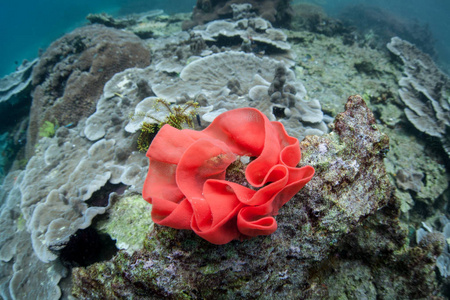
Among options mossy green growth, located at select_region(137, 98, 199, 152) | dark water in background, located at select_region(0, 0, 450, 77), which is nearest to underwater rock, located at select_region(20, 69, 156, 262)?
mossy green growth, located at select_region(137, 98, 199, 152)

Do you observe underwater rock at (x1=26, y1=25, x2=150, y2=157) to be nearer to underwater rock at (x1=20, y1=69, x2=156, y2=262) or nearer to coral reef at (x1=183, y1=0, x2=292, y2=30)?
underwater rock at (x1=20, y1=69, x2=156, y2=262)

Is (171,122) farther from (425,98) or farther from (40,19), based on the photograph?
(40,19)

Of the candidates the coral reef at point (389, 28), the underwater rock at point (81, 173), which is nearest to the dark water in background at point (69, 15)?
the coral reef at point (389, 28)

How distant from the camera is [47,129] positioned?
195 inches

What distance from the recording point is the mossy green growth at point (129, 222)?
174cm

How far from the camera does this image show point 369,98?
502 cm

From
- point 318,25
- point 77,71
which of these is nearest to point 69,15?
point 77,71

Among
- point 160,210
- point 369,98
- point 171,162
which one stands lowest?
point 369,98

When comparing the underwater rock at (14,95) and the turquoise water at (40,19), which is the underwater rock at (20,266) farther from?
the turquoise water at (40,19)

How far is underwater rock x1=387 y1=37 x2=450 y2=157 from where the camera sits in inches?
176

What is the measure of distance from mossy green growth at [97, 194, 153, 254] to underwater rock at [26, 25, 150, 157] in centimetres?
370

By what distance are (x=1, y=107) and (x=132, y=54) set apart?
5.49 m

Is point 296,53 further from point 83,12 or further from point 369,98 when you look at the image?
point 83,12

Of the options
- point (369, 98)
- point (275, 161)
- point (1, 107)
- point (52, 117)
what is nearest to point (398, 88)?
point (369, 98)
